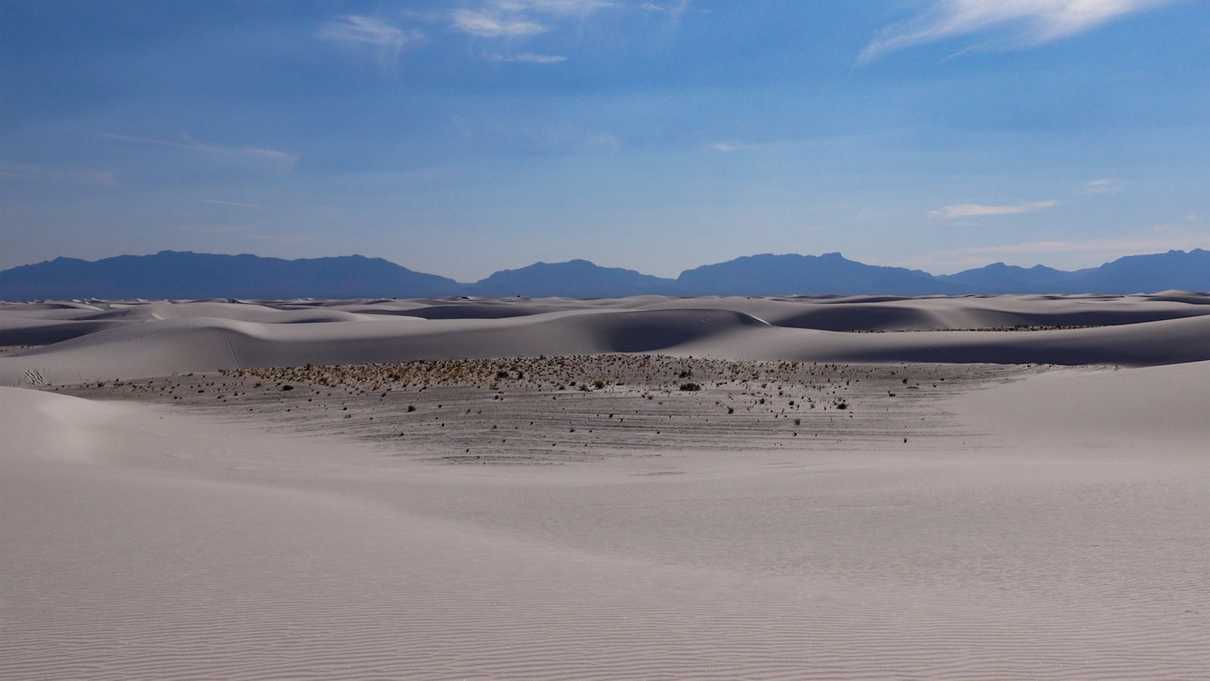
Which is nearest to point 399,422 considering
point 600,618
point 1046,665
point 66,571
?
point 66,571

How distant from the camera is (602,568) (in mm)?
8172

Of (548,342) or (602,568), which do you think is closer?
(602,568)

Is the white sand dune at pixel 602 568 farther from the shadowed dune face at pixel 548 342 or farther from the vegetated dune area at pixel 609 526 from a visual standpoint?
the shadowed dune face at pixel 548 342

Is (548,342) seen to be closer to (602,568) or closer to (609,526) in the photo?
(609,526)

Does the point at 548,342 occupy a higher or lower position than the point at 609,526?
higher

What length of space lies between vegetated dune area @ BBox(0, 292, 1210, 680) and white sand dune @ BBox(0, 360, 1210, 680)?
0.04 metres

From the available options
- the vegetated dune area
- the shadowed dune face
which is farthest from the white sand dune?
the shadowed dune face

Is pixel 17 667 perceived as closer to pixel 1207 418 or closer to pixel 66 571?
pixel 66 571

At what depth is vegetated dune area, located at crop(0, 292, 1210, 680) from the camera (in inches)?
211

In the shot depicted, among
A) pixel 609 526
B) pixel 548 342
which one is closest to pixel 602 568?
pixel 609 526

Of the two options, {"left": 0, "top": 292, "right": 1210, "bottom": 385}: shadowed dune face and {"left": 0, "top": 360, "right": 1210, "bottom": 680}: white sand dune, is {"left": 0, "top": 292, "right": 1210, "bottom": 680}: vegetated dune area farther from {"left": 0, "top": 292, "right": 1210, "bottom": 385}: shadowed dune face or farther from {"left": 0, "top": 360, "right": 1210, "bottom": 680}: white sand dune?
{"left": 0, "top": 292, "right": 1210, "bottom": 385}: shadowed dune face

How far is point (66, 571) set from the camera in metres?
7.09

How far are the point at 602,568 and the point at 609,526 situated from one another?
9.41 ft

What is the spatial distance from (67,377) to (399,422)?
22.0 m
